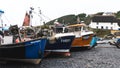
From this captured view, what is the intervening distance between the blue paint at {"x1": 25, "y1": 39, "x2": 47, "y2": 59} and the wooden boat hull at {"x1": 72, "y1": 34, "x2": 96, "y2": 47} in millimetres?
12560

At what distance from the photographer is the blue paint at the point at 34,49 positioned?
25.0 m

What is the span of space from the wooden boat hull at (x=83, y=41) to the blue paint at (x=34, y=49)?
12.6 metres

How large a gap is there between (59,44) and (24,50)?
718 centimetres

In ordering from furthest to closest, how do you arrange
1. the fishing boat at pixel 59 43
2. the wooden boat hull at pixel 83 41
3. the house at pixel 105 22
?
the house at pixel 105 22, the wooden boat hull at pixel 83 41, the fishing boat at pixel 59 43

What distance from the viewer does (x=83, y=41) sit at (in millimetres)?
38906

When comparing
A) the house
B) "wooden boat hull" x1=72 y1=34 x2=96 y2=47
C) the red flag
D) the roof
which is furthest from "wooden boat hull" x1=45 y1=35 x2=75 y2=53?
the roof

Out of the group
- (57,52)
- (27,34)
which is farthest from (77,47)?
(27,34)

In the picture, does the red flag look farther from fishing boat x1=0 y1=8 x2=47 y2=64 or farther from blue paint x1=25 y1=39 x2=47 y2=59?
blue paint x1=25 y1=39 x2=47 y2=59

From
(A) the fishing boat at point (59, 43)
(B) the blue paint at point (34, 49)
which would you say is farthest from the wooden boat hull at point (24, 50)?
(A) the fishing boat at point (59, 43)

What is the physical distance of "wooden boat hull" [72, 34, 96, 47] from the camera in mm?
38447

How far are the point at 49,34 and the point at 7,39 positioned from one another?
16.6ft

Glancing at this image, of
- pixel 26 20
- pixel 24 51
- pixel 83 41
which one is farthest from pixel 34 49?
pixel 83 41

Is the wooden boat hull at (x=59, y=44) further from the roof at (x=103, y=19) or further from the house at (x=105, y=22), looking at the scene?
the roof at (x=103, y=19)

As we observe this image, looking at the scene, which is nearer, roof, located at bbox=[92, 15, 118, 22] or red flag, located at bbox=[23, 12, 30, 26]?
red flag, located at bbox=[23, 12, 30, 26]
